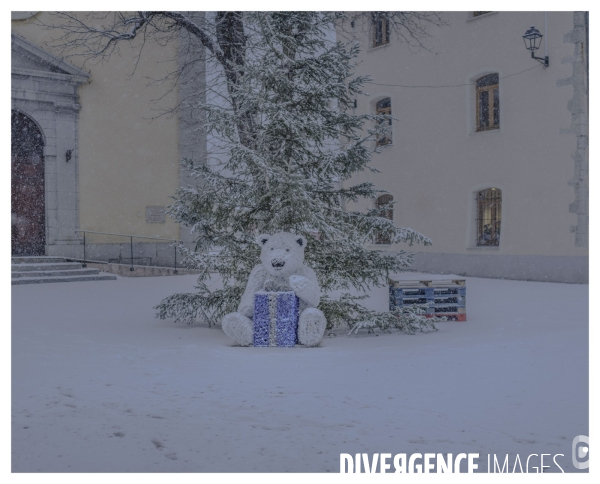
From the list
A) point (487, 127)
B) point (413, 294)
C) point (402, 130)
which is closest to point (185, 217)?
point (413, 294)

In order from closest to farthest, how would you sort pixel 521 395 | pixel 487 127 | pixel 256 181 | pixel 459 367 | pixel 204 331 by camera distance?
pixel 521 395, pixel 459 367, pixel 256 181, pixel 204 331, pixel 487 127

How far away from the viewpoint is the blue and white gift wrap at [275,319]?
6844 mm

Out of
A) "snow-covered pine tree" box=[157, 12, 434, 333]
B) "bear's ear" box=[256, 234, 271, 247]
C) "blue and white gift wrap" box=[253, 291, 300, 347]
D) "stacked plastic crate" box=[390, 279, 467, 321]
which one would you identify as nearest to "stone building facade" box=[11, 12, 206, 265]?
"snow-covered pine tree" box=[157, 12, 434, 333]

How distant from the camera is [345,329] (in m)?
8.55

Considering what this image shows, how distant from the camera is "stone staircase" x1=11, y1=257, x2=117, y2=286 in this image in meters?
16.1

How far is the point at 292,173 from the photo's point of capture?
745cm

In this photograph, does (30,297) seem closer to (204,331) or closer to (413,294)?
(204,331)

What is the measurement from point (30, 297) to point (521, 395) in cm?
1017

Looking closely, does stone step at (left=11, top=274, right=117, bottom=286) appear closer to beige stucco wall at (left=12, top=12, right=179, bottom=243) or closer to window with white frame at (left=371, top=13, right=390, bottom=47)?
beige stucco wall at (left=12, top=12, right=179, bottom=243)

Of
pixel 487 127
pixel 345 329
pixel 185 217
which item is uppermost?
pixel 487 127

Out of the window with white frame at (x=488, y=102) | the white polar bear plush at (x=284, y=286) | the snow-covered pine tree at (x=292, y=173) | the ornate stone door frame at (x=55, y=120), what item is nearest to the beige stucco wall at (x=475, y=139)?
the window with white frame at (x=488, y=102)

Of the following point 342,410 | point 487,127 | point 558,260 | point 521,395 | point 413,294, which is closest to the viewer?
point 342,410

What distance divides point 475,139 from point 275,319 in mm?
12661

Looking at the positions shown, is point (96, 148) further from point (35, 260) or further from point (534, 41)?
point (534, 41)
